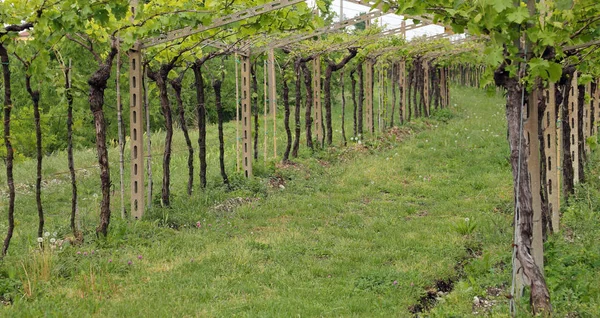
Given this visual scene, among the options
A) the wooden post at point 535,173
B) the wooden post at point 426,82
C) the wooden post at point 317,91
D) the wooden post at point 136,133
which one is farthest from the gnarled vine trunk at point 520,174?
the wooden post at point 426,82

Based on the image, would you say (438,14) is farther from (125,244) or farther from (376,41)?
(376,41)

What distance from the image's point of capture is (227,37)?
1012 centimetres

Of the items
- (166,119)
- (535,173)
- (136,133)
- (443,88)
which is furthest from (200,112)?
(443,88)

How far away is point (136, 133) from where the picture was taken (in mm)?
8938

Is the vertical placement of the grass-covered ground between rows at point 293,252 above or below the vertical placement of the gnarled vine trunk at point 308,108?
below

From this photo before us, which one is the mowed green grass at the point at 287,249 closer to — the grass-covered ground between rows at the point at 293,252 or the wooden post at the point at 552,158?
the grass-covered ground between rows at the point at 293,252

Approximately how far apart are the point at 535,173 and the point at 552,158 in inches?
96.1

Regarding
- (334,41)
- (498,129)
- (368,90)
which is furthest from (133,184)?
(498,129)

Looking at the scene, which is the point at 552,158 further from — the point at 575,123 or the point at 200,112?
the point at 200,112

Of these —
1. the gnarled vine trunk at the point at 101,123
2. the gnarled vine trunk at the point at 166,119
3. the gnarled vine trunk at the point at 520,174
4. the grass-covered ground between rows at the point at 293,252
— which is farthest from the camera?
the gnarled vine trunk at the point at 166,119

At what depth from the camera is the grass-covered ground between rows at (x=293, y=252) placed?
5.67 meters

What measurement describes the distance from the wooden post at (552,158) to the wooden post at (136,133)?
5.46 meters

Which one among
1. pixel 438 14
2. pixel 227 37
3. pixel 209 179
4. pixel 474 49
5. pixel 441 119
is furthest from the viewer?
pixel 441 119

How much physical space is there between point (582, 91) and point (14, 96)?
18537 millimetres
